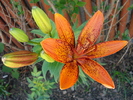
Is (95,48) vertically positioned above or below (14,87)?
above

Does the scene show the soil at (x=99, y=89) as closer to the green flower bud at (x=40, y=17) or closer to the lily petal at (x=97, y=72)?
the lily petal at (x=97, y=72)

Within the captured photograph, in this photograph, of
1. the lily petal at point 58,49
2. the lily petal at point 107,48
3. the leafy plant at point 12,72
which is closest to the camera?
the lily petal at point 58,49

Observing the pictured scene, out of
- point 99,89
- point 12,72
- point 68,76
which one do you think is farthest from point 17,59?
point 99,89

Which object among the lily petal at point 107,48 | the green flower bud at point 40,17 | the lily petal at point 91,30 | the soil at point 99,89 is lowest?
the soil at point 99,89

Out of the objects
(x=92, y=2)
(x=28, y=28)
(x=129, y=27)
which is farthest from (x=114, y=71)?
(x=28, y=28)

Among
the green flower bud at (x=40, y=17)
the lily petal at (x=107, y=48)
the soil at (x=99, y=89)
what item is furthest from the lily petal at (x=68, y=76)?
the soil at (x=99, y=89)

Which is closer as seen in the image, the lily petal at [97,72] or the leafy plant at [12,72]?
the lily petal at [97,72]

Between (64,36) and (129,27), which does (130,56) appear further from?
(64,36)
